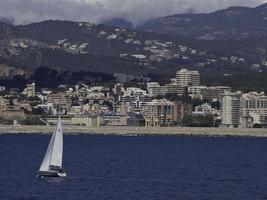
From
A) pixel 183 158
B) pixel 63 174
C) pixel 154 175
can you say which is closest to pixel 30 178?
pixel 63 174

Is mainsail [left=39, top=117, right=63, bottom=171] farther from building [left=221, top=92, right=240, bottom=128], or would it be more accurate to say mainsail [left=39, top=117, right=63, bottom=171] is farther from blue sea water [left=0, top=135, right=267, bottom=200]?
building [left=221, top=92, right=240, bottom=128]

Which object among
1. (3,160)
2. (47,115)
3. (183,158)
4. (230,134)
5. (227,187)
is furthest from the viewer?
(47,115)

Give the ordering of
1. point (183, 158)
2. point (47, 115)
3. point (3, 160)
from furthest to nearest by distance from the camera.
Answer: point (47, 115)
point (183, 158)
point (3, 160)

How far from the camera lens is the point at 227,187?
61031 millimetres

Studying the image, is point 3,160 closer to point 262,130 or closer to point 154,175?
point 154,175

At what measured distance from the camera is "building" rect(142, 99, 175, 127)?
186 meters

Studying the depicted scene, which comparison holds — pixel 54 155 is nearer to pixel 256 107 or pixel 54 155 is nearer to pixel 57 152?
pixel 57 152

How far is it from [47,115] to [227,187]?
434 ft

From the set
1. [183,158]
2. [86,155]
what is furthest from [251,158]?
[86,155]

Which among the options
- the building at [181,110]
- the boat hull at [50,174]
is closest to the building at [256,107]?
the building at [181,110]

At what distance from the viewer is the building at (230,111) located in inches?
7077

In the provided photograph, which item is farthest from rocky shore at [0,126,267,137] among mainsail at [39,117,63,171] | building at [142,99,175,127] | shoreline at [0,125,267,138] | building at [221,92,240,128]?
mainsail at [39,117,63,171]

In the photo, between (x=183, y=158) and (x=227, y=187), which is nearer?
(x=227, y=187)

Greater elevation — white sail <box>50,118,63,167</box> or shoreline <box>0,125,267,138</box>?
shoreline <box>0,125,267,138</box>
